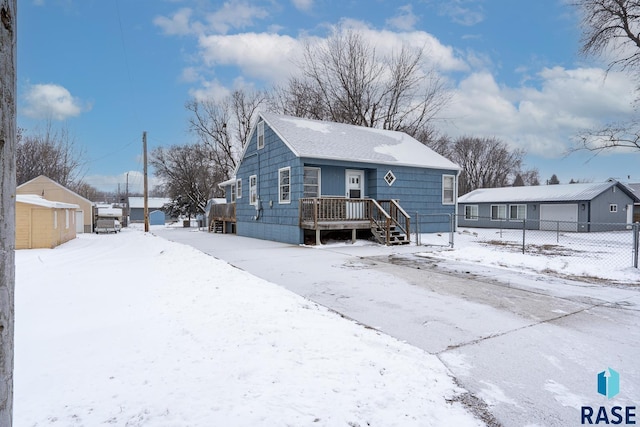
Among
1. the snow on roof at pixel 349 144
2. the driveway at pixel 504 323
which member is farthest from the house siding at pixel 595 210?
the driveway at pixel 504 323

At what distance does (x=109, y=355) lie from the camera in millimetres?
3150

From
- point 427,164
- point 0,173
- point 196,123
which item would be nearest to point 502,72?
point 427,164

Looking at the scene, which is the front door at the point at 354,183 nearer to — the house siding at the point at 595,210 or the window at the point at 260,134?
the window at the point at 260,134

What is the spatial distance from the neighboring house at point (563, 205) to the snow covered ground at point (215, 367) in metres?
20.7

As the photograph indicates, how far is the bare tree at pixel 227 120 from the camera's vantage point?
32125 mm

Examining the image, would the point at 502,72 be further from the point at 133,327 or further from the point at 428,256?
the point at 133,327

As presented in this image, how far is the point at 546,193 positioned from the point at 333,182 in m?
19.5

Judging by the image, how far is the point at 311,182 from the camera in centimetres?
1379

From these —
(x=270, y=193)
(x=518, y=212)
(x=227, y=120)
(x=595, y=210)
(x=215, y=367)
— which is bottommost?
(x=215, y=367)

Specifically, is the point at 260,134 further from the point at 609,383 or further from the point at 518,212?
the point at 518,212

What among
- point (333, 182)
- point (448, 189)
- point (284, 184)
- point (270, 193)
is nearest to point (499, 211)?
point (448, 189)

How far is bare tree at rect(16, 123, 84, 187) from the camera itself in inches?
1008

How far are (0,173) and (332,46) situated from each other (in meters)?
27.9

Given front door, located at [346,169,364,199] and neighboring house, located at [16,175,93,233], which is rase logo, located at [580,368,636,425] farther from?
neighboring house, located at [16,175,93,233]
